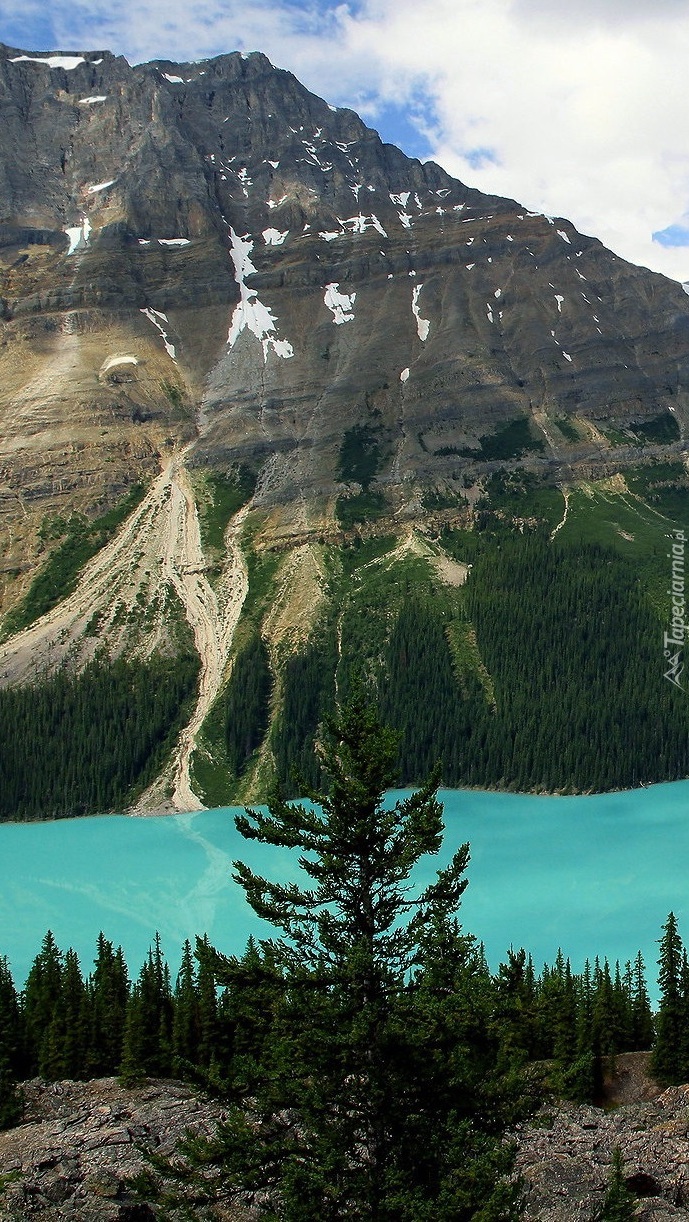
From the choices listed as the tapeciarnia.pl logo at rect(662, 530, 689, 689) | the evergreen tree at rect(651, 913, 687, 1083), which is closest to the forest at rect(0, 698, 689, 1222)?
the evergreen tree at rect(651, 913, 687, 1083)

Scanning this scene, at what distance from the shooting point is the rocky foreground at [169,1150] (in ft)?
115

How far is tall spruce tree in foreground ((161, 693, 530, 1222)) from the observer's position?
2214 cm

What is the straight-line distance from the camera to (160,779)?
16325 cm

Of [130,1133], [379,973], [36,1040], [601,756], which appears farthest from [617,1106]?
[601,756]

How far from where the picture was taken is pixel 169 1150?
1544 inches

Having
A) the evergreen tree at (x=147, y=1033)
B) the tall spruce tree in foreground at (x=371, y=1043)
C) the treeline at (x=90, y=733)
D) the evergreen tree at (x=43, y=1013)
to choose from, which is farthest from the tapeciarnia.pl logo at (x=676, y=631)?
the tall spruce tree in foreground at (x=371, y=1043)

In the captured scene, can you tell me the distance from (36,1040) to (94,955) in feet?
127

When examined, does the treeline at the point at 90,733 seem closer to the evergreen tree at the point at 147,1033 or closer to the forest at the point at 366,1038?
the evergreen tree at the point at 147,1033

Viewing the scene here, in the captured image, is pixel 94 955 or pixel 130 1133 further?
pixel 94 955

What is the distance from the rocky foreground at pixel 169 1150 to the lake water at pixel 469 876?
3937 cm

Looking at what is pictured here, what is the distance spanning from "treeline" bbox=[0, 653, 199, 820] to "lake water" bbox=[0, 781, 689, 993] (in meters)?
5.04

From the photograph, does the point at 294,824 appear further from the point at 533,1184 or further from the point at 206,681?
the point at 206,681

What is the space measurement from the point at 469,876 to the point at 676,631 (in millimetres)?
78329

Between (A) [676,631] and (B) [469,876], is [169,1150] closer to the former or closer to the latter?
(B) [469,876]
